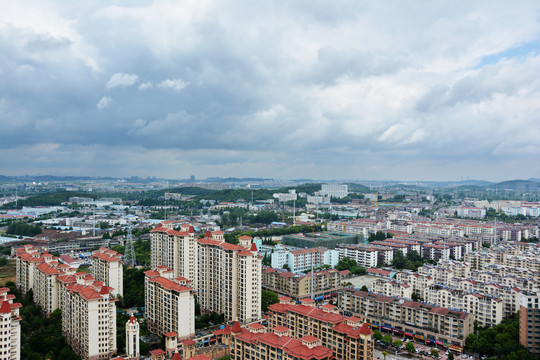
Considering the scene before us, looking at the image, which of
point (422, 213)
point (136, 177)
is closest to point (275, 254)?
point (422, 213)

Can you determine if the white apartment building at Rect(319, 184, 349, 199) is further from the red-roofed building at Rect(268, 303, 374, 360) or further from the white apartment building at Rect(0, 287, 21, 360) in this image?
the white apartment building at Rect(0, 287, 21, 360)

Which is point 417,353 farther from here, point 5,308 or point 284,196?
point 284,196

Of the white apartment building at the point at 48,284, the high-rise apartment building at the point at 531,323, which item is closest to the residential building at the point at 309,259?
the high-rise apartment building at the point at 531,323

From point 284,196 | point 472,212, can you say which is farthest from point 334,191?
point 472,212

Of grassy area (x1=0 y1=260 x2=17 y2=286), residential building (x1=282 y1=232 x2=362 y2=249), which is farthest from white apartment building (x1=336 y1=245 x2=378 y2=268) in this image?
grassy area (x1=0 y1=260 x2=17 y2=286)

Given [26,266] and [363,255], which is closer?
[26,266]

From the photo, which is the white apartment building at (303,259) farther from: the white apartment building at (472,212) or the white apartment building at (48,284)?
the white apartment building at (472,212)
